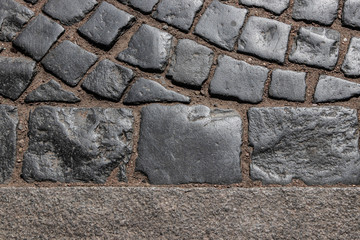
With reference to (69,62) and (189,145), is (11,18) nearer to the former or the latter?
(69,62)

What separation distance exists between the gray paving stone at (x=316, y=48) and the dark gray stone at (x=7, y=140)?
1.65m

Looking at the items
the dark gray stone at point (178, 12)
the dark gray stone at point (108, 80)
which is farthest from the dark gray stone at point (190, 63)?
the dark gray stone at point (108, 80)

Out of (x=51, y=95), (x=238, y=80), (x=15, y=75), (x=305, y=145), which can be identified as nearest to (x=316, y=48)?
(x=238, y=80)

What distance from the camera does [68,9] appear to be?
2723 millimetres

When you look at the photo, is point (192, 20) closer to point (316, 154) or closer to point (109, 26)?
point (109, 26)

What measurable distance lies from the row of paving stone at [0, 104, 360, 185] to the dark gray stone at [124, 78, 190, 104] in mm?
52

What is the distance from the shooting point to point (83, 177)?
2.28 metres

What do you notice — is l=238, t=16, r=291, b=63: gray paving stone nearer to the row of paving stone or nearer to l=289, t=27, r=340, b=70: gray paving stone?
l=289, t=27, r=340, b=70: gray paving stone

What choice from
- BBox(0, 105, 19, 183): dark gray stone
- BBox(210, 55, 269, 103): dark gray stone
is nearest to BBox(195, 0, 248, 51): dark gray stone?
BBox(210, 55, 269, 103): dark gray stone

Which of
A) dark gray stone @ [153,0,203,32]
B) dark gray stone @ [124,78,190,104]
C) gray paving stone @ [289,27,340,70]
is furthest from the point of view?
dark gray stone @ [153,0,203,32]

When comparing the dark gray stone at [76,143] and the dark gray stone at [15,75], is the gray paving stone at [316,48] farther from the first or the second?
the dark gray stone at [15,75]

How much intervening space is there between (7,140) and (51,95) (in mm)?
349

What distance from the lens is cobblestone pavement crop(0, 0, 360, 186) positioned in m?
2.30

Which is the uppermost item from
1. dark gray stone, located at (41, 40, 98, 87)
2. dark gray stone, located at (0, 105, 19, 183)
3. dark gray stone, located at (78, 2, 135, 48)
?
dark gray stone, located at (78, 2, 135, 48)
